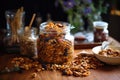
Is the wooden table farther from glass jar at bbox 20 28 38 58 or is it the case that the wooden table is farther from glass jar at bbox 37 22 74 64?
glass jar at bbox 20 28 38 58

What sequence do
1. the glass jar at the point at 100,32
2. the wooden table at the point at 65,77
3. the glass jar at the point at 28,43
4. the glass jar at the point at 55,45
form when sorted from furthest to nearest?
the glass jar at the point at 100,32
the glass jar at the point at 28,43
the glass jar at the point at 55,45
the wooden table at the point at 65,77

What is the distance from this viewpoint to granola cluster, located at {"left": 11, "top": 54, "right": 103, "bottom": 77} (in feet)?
4.35

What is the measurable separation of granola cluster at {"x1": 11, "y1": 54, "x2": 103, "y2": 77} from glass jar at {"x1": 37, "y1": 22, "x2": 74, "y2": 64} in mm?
33

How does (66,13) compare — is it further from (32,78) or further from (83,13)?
(32,78)

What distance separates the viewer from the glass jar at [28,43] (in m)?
1.52

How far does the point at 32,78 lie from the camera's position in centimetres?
128

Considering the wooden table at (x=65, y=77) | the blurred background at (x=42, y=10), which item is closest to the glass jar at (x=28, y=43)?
the wooden table at (x=65, y=77)

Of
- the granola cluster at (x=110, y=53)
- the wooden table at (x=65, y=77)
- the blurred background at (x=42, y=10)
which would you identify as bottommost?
the wooden table at (x=65, y=77)

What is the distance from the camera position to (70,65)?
1394 millimetres

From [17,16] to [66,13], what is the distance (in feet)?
3.44

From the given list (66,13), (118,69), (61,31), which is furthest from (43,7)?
(118,69)

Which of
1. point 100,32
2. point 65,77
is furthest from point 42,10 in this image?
point 65,77

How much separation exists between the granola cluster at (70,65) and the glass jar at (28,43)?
0.16 feet

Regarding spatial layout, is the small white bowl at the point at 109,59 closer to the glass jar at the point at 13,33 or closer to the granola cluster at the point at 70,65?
the granola cluster at the point at 70,65
